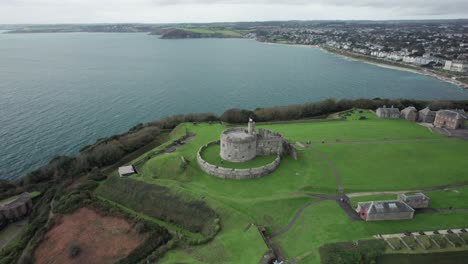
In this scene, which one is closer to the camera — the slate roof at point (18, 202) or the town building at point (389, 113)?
the slate roof at point (18, 202)

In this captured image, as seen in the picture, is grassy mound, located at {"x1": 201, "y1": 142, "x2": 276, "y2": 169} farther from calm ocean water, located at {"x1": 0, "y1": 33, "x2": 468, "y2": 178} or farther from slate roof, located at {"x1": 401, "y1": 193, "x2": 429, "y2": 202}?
calm ocean water, located at {"x1": 0, "y1": 33, "x2": 468, "y2": 178}

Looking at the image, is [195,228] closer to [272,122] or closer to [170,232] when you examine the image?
[170,232]

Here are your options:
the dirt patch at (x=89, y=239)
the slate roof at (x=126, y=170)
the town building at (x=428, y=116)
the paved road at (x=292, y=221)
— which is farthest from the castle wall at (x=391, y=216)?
the town building at (x=428, y=116)

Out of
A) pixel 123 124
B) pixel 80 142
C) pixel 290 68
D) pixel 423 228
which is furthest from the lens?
pixel 290 68

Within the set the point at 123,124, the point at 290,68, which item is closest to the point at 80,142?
the point at 123,124

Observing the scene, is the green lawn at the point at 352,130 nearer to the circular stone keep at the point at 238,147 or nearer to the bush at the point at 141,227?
the circular stone keep at the point at 238,147

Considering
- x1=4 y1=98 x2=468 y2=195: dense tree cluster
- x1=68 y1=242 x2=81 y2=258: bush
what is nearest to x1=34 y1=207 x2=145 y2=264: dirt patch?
x1=68 y1=242 x2=81 y2=258: bush
